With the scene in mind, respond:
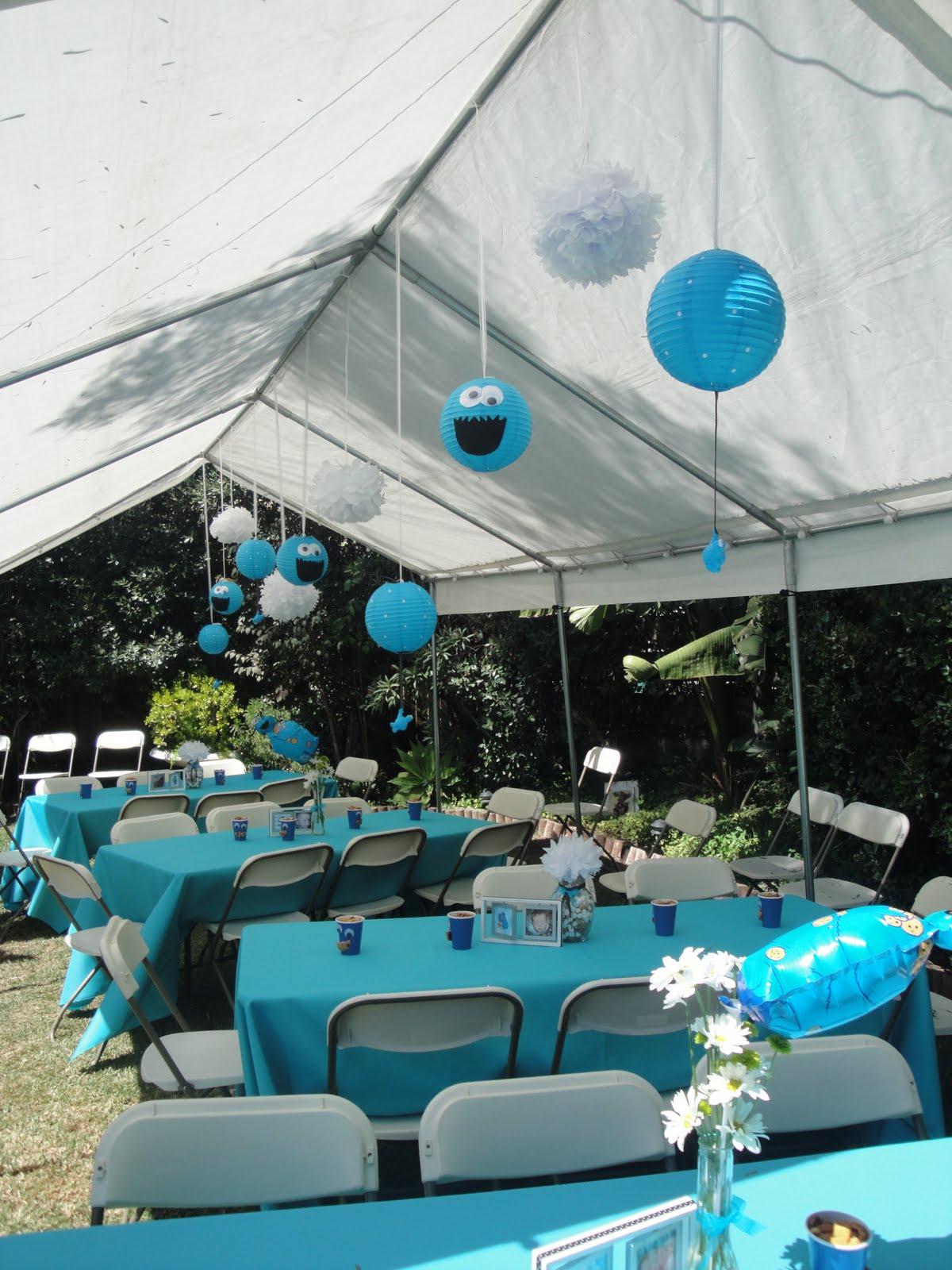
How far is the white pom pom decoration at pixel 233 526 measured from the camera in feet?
24.4

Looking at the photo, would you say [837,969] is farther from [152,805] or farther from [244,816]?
[152,805]

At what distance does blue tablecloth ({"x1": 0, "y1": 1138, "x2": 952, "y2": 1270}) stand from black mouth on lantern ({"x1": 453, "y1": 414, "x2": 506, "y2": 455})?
213cm

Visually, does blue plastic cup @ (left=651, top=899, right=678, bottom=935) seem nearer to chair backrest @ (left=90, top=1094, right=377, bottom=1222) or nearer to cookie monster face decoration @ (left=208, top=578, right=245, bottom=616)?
chair backrest @ (left=90, top=1094, right=377, bottom=1222)

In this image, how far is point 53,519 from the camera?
7074 millimetres

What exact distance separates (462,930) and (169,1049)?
42.3 inches

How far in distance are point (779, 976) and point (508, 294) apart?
11.1 ft

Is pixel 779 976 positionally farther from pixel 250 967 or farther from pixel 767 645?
pixel 767 645

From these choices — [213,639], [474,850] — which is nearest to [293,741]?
[213,639]

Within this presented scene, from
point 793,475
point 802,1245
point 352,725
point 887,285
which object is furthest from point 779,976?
point 352,725

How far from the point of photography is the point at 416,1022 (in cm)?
272

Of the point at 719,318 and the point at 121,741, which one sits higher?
the point at 719,318

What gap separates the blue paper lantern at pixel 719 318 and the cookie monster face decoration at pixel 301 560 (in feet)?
11.9

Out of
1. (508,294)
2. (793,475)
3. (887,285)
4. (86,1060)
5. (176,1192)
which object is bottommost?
(86,1060)

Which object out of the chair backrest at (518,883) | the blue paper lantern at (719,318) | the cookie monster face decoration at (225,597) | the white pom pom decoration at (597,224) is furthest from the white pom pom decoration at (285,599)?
the blue paper lantern at (719,318)
